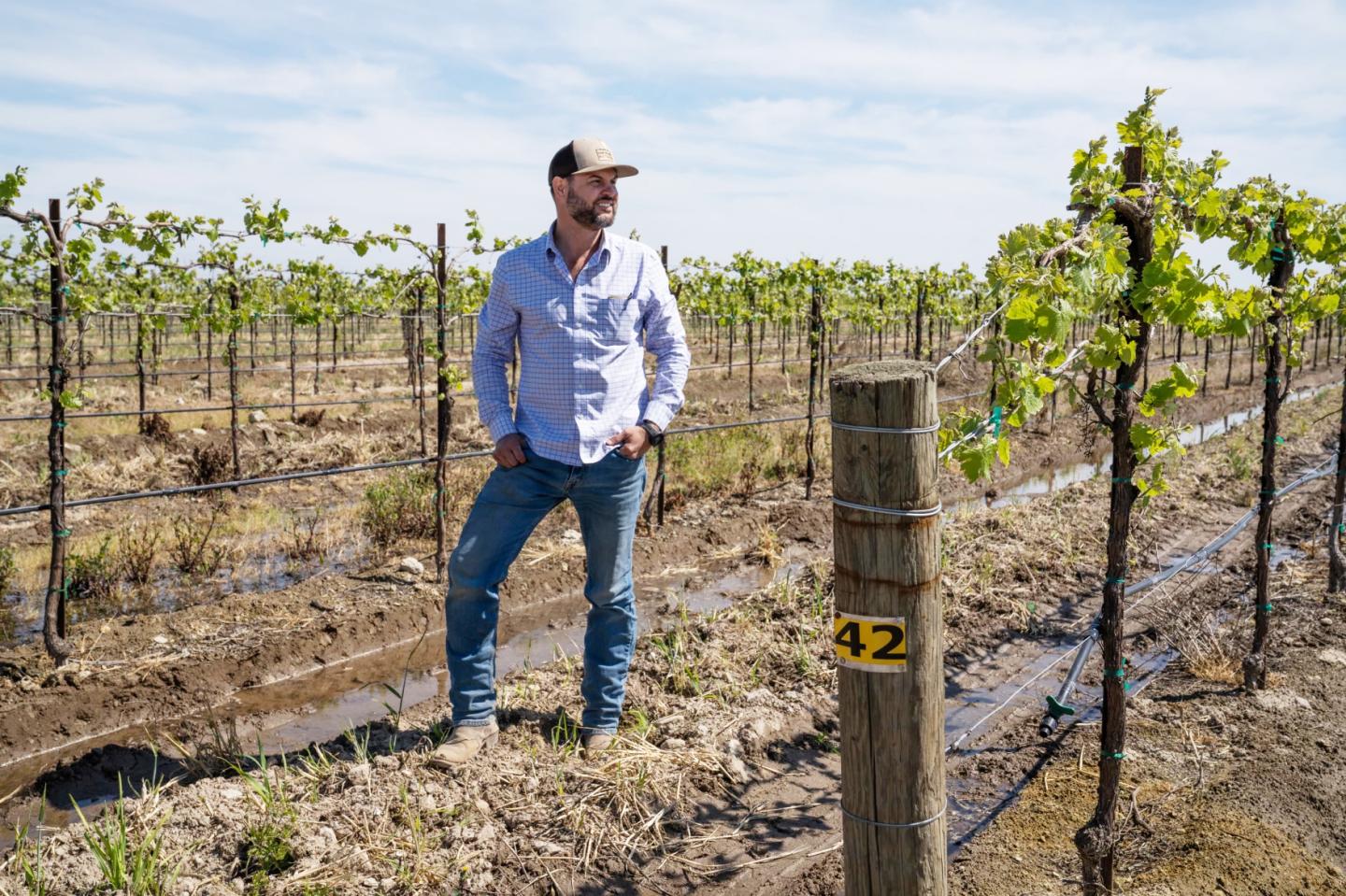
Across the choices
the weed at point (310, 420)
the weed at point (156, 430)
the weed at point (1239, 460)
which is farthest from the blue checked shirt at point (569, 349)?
the weed at point (310, 420)

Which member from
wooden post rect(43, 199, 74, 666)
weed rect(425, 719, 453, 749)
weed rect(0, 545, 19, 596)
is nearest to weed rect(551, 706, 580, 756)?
weed rect(425, 719, 453, 749)

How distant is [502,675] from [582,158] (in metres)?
2.82

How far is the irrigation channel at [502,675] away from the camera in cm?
419

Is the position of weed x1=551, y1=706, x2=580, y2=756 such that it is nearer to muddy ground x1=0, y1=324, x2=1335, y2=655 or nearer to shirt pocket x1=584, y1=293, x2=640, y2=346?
shirt pocket x1=584, y1=293, x2=640, y2=346

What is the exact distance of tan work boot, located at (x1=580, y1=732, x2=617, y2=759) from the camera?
3.69m

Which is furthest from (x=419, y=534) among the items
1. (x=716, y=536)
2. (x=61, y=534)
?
(x=61, y=534)

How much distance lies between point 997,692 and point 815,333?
19.5 feet

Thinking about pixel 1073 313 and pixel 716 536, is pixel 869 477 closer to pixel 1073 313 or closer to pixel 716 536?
pixel 1073 313

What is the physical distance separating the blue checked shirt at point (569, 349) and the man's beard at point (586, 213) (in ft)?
0.40

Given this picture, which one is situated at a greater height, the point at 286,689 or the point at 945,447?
the point at 945,447

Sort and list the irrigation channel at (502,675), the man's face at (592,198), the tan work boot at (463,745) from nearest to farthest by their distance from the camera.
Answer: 1. the man's face at (592,198)
2. the tan work boot at (463,745)
3. the irrigation channel at (502,675)

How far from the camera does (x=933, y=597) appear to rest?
6.83ft

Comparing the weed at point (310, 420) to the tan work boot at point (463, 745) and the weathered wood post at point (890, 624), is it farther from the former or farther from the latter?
the weathered wood post at point (890, 624)

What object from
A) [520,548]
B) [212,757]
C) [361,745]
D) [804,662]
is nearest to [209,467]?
[212,757]
